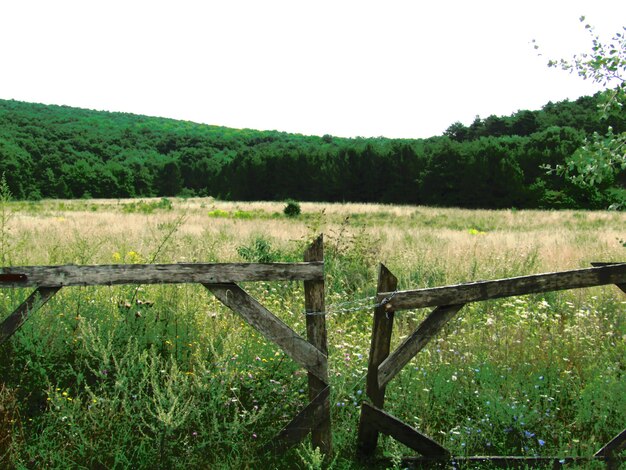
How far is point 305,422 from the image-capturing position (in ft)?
12.8

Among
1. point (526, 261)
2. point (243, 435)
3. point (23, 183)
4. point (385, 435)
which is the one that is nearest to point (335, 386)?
point (385, 435)

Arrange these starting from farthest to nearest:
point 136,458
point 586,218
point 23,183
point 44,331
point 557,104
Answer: point 23,183 → point 557,104 → point 586,218 → point 44,331 → point 136,458

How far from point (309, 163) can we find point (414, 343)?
7489 centimetres

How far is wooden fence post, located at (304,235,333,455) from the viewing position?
153 inches

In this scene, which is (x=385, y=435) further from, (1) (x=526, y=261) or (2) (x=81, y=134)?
(2) (x=81, y=134)

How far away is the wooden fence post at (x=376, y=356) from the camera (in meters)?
3.81

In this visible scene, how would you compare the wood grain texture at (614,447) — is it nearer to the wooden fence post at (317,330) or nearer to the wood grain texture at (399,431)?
the wood grain texture at (399,431)

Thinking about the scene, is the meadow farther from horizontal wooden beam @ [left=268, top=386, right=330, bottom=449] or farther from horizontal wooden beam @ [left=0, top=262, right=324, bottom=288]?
horizontal wooden beam @ [left=0, top=262, right=324, bottom=288]

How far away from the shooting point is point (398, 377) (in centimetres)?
507

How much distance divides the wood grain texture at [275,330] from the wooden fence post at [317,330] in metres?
0.07

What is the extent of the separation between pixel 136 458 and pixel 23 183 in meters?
87.2

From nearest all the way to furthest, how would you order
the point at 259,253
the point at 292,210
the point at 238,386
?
the point at 238,386 < the point at 259,253 < the point at 292,210

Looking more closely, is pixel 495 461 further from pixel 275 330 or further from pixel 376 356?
pixel 275 330

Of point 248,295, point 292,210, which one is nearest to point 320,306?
point 248,295
